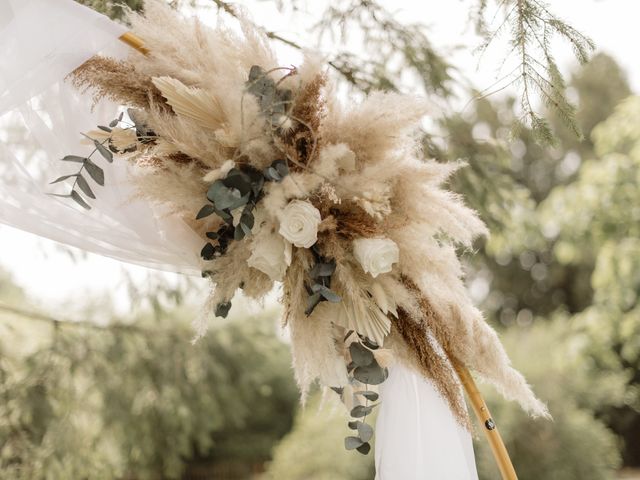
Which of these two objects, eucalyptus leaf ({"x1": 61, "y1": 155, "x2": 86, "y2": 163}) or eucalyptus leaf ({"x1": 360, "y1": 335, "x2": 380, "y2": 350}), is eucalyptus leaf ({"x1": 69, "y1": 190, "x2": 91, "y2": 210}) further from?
eucalyptus leaf ({"x1": 360, "y1": 335, "x2": 380, "y2": 350})

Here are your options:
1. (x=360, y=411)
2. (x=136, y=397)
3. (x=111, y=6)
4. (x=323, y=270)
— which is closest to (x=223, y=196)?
(x=323, y=270)

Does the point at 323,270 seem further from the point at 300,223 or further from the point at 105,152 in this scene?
the point at 105,152

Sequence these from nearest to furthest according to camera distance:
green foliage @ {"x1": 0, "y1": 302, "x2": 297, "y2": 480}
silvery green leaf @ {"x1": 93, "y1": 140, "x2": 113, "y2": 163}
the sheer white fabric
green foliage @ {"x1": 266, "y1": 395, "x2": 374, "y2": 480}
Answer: silvery green leaf @ {"x1": 93, "y1": 140, "x2": 113, "y2": 163} → the sheer white fabric → green foliage @ {"x1": 0, "y1": 302, "x2": 297, "y2": 480} → green foliage @ {"x1": 266, "y1": 395, "x2": 374, "y2": 480}

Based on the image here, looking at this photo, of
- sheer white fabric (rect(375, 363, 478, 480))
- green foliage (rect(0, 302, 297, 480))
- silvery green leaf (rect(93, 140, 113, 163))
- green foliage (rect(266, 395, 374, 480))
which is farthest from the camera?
green foliage (rect(266, 395, 374, 480))

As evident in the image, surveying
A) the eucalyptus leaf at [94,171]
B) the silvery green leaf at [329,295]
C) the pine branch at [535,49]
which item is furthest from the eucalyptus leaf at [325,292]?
the pine branch at [535,49]

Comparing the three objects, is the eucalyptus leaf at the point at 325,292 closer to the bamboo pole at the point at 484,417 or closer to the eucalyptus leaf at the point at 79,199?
the bamboo pole at the point at 484,417

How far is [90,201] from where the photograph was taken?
66.2 inches

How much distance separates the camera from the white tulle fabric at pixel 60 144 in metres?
1.56

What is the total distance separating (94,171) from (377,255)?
0.66 m

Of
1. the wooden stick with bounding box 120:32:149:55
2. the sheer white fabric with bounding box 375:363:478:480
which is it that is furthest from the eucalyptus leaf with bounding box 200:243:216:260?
the sheer white fabric with bounding box 375:363:478:480

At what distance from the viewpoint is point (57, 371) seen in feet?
14.4

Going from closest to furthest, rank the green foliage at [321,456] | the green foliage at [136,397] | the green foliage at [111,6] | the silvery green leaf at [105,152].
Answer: the silvery green leaf at [105,152] → the green foliage at [111,6] → the green foliage at [136,397] → the green foliage at [321,456]

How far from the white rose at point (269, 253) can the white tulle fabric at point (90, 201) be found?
266 millimetres

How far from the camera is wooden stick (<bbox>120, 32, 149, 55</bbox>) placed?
158 cm
